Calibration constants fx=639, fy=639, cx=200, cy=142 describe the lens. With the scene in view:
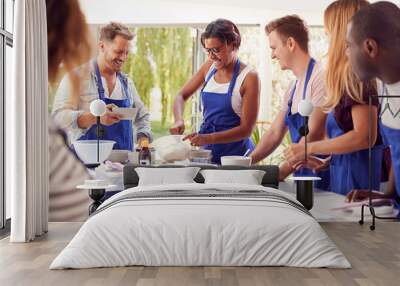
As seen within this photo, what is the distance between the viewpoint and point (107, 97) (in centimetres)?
789

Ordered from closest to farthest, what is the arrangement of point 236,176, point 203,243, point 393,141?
point 203,243 < point 236,176 < point 393,141

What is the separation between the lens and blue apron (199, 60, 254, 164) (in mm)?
7770

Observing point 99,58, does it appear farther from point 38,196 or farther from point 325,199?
point 325,199

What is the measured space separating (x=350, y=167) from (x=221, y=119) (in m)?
1.67

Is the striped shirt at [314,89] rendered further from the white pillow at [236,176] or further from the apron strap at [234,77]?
the white pillow at [236,176]

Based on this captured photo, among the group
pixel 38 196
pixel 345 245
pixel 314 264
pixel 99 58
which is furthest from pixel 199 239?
pixel 99 58

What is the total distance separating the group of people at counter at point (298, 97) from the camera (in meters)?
7.74

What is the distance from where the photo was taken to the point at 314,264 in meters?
4.87

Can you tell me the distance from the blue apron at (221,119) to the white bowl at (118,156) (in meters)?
0.97

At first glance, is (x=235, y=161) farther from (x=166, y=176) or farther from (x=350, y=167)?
(x=350, y=167)

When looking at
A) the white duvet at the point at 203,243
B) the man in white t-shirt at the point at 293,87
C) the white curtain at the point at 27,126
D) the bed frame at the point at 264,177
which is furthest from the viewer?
the man in white t-shirt at the point at 293,87

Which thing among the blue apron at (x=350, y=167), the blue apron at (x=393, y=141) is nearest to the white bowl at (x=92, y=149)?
the blue apron at (x=350, y=167)

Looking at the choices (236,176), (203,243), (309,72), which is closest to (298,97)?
(309,72)

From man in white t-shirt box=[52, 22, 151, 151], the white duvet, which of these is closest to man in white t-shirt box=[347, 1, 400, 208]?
man in white t-shirt box=[52, 22, 151, 151]
